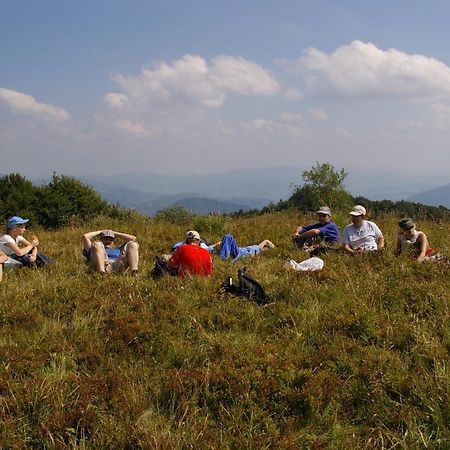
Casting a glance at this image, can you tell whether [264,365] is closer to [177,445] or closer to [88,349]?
[177,445]

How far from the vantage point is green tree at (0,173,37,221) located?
16.9 meters

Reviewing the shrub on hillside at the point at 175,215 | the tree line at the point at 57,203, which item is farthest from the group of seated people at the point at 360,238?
the tree line at the point at 57,203

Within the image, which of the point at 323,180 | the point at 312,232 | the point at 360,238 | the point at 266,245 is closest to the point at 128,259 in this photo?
the point at 266,245

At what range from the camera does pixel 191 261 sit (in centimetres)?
717

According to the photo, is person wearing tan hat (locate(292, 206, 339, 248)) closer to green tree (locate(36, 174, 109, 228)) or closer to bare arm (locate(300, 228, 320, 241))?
bare arm (locate(300, 228, 320, 241))

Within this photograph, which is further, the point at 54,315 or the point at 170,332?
the point at 54,315

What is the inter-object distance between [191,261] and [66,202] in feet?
38.0

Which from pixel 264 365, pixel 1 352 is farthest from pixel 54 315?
pixel 264 365

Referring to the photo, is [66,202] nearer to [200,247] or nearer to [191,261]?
[200,247]

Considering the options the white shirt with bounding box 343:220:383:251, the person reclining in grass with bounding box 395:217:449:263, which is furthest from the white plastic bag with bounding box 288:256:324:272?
the person reclining in grass with bounding box 395:217:449:263

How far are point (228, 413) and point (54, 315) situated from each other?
9.04ft

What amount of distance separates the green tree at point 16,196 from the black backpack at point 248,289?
12.5m

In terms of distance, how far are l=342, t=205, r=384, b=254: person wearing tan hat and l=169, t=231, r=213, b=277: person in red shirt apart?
3016 millimetres

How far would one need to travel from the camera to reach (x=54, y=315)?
543 cm
